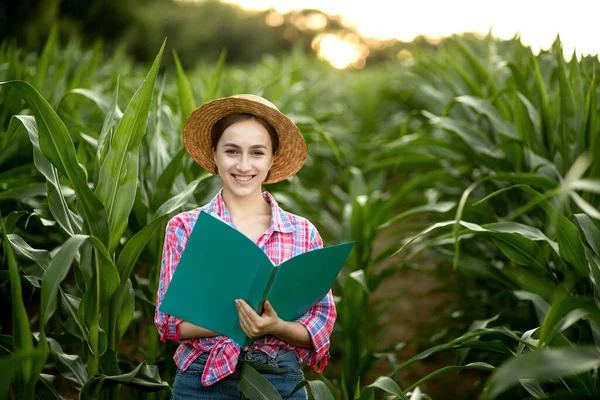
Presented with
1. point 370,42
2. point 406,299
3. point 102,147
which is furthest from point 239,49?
point 102,147

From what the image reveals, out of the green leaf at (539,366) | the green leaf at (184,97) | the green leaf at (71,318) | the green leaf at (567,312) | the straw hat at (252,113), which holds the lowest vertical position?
the green leaf at (71,318)

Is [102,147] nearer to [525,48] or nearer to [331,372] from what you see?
[331,372]

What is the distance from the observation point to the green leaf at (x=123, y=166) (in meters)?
1.23

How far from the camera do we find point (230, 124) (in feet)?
3.93

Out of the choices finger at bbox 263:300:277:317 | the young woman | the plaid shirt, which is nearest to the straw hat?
the young woman

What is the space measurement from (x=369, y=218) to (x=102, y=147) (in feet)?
3.81

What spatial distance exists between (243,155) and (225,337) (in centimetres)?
37

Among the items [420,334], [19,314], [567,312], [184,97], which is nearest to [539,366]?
[567,312]

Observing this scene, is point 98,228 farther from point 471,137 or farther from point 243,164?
point 471,137

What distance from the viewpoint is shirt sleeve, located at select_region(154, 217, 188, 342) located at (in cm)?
114

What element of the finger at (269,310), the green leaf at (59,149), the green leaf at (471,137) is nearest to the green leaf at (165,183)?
the green leaf at (59,149)

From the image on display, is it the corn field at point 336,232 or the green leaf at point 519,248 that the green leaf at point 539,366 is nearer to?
the corn field at point 336,232

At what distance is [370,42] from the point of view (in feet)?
144

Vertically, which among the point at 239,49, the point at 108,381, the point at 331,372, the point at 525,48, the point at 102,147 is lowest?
the point at 331,372
